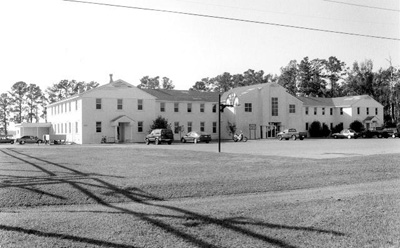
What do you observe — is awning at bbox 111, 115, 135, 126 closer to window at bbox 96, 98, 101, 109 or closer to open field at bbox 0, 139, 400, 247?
window at bbox 96, 98, 101, 109

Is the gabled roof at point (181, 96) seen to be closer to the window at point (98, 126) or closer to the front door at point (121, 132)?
the front door at point (121, 132)

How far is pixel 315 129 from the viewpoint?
239 ft

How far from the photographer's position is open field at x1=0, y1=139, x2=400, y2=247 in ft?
21.6

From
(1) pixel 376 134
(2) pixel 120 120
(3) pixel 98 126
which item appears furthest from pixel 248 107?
(3) pixel 98 126

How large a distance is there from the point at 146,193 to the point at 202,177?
8.72 ft

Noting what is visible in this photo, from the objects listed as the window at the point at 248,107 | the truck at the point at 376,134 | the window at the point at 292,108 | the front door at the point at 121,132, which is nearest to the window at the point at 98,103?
the front door at the point at 121,132

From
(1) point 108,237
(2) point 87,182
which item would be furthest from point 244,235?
(2) point 87,182

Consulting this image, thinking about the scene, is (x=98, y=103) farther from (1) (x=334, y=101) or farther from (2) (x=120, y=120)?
(1) (x=334, y=101)

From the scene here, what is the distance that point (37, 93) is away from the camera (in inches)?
4016

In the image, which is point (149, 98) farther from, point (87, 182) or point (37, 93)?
point (37, 93)

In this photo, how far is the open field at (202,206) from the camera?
660 cm

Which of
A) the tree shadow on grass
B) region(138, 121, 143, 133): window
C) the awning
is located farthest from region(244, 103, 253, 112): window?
the tree shadow on grass

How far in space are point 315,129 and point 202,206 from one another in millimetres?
67160

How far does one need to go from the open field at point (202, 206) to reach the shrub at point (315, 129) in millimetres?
57842
